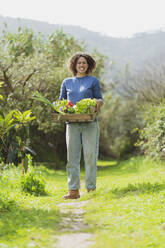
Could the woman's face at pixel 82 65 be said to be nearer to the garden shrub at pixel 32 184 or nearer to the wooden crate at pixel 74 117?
the wooden crate at pixel 74 117

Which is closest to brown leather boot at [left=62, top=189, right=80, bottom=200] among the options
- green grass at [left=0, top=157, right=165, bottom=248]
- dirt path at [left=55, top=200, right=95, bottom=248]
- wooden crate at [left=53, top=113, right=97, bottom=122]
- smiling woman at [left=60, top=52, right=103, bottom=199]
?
smiling woman at [left=60, top=52, right=103, bottom=199]

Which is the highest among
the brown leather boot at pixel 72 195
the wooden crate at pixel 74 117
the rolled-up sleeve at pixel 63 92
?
the rolled-up sleeve at pixel 63 92

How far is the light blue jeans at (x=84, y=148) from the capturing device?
15.6ft

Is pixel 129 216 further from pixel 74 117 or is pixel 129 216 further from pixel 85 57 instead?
pixel 85 57

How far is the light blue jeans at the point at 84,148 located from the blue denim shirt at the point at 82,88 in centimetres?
42

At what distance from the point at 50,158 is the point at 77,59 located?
9992 mm

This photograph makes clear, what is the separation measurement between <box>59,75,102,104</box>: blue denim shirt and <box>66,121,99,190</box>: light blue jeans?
42 centimetres

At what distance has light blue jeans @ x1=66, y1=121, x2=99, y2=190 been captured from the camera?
4.77 metres

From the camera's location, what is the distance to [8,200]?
12.8 feet

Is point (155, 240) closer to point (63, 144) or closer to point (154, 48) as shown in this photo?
point (63, 144)

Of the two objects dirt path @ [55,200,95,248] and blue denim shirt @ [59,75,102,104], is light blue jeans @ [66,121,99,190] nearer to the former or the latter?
blue denim shirt @ [59,75,102,104]

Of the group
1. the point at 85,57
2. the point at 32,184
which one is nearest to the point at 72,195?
the point at 32,184

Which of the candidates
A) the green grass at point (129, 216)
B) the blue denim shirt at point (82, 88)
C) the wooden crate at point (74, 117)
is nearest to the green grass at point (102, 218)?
the green grass at point (129, 216)

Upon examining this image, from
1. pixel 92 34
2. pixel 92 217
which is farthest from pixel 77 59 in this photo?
pixel 92 34
